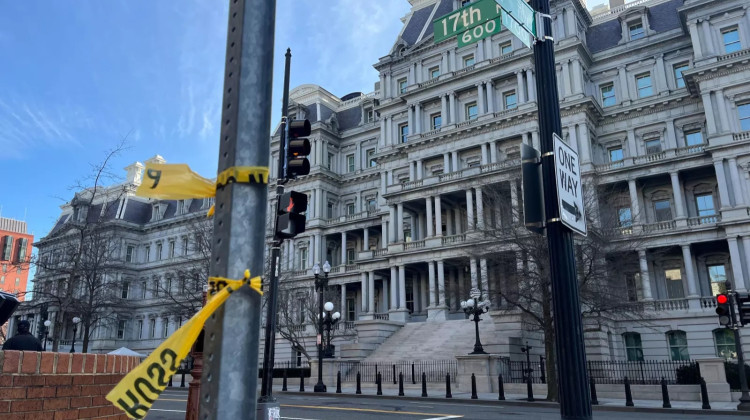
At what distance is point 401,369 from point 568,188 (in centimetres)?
2563

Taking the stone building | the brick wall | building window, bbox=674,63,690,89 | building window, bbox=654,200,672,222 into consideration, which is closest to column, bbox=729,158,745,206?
the stone building

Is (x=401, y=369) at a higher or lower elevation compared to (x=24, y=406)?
lower

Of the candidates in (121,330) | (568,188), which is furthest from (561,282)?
(121,330)

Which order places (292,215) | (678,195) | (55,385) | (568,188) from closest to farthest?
(55,385), (568,188), (292,215), (678,195)

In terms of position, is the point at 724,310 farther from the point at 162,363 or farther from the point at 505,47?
the point at 505,47

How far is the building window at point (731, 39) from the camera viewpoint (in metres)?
36.8

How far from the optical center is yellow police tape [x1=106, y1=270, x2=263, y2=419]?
2324mm

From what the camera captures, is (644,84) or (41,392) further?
(644,84)

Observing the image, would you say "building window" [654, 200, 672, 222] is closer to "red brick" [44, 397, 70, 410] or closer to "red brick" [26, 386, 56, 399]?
"red brick" [44, 397, 70, 410]

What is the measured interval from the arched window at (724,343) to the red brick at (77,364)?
38.1 meters

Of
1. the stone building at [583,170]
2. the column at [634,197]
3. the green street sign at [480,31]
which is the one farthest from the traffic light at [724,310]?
the column at [634,197]

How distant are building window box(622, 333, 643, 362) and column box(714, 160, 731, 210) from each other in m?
9.80

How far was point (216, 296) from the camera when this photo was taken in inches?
93.5

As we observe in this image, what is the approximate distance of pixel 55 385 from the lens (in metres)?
4.11
